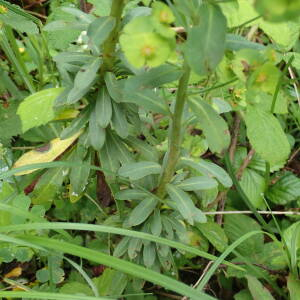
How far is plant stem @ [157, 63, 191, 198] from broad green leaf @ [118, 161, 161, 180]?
3 centimetres

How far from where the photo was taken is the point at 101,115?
47.3 inches

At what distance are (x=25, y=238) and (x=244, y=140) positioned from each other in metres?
1.12

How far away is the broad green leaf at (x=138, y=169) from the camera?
1.18 meters

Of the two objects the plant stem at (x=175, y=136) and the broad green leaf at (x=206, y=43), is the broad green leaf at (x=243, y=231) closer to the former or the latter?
the plant stem at (x=175, y=136)

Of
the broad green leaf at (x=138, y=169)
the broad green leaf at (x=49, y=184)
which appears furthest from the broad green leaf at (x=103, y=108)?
the broad green leaf at (x=49, y=184)

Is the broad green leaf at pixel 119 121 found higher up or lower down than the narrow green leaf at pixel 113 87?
lower down

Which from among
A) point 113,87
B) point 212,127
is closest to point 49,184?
point 113,87

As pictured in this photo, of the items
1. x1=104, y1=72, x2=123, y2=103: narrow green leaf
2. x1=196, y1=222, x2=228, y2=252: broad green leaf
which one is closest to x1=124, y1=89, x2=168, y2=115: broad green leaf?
x1=104, y1=72, x2=123, y2=103: narrow green leaf

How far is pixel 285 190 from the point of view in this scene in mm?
1822

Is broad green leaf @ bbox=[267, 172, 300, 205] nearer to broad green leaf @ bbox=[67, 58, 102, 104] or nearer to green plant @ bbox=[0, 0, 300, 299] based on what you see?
green plant @ bbox=[0, 0, 300, 299]

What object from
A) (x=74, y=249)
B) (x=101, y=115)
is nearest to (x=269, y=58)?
(x=101, y=115)

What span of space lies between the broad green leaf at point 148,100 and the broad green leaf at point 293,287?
0.76 m

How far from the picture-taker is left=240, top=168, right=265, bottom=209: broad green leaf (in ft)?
5.77

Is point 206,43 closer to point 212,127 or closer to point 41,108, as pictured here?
point 212,127
